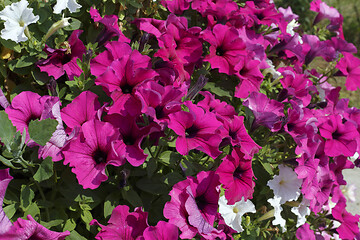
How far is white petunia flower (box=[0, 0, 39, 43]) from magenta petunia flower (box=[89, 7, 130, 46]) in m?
0.27

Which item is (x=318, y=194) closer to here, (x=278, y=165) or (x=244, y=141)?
(x=278, y=165)

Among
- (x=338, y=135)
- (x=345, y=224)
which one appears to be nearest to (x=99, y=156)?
Answer: (x=338, y=135)

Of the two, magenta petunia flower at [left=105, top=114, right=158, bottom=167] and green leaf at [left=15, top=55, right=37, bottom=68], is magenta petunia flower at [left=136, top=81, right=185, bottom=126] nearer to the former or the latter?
magenta petunia flower at [left=105, top=114, right=158, bottom=167]

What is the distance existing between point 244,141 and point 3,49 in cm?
116

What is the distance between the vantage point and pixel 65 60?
1.60 metres

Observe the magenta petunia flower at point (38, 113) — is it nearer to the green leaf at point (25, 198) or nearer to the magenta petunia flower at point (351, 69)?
the green leaf at point (25, 198)

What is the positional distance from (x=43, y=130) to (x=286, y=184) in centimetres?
117

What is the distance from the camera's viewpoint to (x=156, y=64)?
1.61 metres

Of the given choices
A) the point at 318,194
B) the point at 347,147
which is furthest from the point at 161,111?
the point at 347,147

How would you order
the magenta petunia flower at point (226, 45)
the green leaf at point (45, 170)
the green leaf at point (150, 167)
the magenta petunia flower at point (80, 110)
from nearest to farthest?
the green leaf at point (45, 170) → the magenta petunia flower at point (80, 110) → the green leaf at point (150, 167) → the magenta petunia flower at point (226, 45)

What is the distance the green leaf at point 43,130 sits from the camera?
3.69 feet

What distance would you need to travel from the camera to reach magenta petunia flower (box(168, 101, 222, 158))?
4.19 ft

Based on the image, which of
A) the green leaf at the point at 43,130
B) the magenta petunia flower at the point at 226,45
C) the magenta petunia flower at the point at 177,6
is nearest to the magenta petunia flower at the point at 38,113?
the green leaf at the point at 43,130

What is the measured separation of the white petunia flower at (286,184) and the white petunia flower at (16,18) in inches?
50.3
